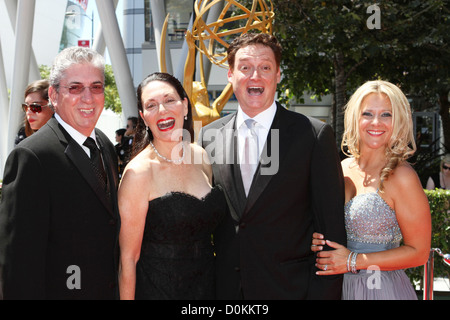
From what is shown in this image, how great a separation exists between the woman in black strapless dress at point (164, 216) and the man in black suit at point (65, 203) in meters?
0.16

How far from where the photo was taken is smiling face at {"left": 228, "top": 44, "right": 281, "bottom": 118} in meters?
2.93

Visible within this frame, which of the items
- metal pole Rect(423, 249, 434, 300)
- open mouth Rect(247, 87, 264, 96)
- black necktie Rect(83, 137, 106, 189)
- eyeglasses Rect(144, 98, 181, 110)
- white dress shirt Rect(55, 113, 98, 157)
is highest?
open mouth Rect(247, 87, 264, 96)

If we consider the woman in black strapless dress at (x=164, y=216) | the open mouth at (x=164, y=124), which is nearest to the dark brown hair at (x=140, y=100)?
the woman in black strapless dress at (x=164, y=216)

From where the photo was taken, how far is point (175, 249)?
111 inches

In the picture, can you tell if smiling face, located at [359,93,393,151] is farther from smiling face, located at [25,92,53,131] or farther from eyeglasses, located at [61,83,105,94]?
smiling face, located at [25,92,53,131]

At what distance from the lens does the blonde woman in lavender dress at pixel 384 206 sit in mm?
2934

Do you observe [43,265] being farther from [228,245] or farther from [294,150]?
[294,150]

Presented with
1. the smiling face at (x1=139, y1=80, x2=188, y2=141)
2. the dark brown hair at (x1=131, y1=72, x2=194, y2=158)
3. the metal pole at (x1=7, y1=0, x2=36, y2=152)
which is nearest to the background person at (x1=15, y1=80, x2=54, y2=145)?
the dark brown hair at (x1=131, y1=72, x2=194, y2=158)

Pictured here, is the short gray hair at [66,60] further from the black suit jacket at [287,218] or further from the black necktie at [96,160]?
the black suit jacket at [287,218]

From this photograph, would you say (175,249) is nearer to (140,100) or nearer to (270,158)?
(270,158)

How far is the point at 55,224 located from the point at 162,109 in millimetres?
913

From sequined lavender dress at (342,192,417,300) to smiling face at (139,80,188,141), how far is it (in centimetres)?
118

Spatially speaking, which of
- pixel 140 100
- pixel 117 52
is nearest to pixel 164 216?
pixel 140 100

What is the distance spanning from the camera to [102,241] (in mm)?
2451
